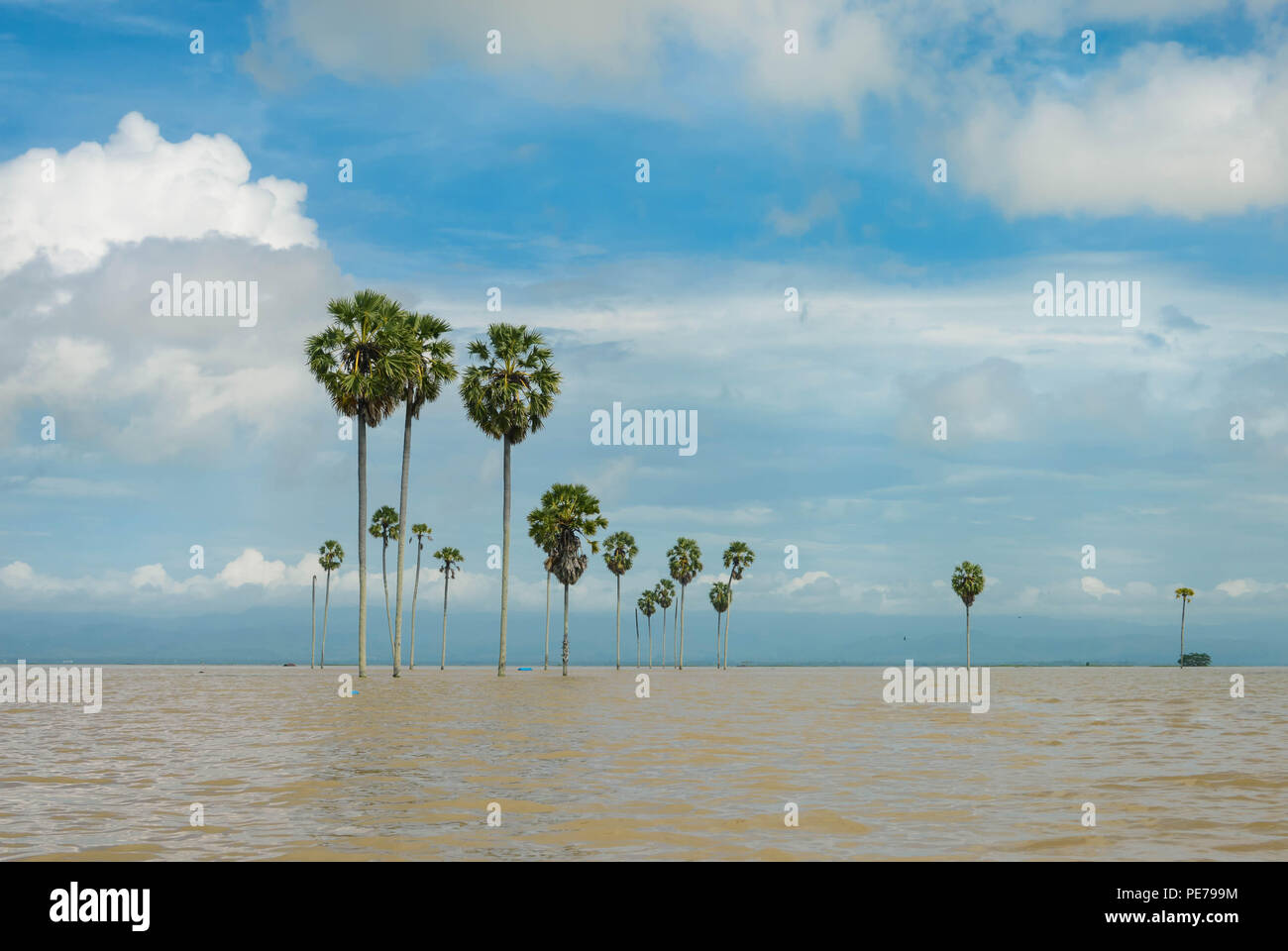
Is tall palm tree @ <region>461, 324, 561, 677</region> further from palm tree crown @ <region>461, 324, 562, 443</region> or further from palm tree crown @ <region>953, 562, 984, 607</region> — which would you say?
palm tree crown @ <region>953, 562, 984, 607</region>

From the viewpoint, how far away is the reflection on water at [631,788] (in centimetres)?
1064

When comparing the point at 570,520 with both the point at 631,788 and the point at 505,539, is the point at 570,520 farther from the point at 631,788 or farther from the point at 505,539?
the point at 631,788

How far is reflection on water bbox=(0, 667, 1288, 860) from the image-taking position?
10641 mm

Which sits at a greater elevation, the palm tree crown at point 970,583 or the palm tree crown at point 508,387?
the palm tree crown at point 508,387

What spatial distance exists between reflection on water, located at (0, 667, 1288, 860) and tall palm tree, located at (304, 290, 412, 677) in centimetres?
3049

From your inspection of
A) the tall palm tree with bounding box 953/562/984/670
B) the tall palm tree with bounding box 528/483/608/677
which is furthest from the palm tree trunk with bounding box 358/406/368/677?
the tall palm tree with bounding box 953/562/984/670

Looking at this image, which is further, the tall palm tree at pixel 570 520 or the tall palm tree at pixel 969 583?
the tall palm tree at pixel 969 583

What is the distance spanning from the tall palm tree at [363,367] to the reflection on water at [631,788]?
1200 inches

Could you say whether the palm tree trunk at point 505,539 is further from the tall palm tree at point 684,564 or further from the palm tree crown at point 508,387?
the tall palm tree at point 684,564

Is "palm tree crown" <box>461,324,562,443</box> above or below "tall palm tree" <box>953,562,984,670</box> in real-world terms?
above

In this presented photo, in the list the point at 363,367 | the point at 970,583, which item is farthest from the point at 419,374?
the point at 970,583

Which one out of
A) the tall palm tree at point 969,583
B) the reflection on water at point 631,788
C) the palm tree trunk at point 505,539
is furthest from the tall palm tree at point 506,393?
the tall palm tree at point 969,583
